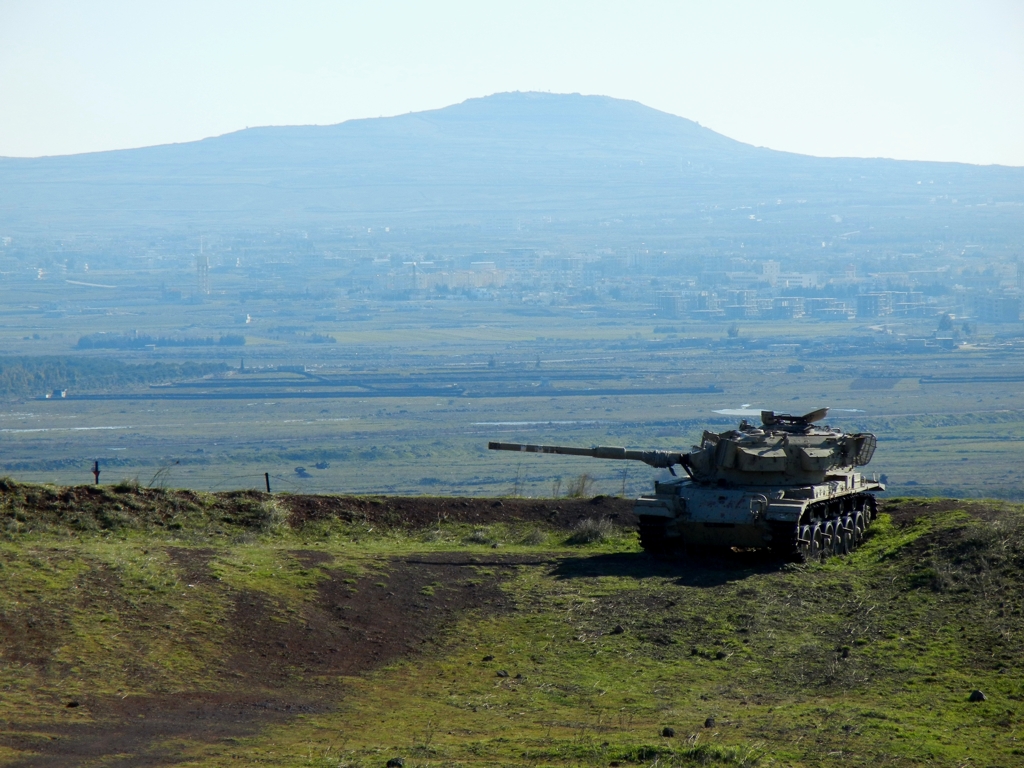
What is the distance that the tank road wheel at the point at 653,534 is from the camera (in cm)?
2125

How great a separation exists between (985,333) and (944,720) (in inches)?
5672

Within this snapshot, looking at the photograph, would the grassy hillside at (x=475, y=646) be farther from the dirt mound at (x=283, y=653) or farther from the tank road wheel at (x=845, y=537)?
the tank road wheel at (x=845, y=537)

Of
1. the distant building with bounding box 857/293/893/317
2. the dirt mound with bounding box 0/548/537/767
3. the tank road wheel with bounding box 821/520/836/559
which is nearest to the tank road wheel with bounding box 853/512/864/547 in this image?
the tank road wheel with bounding box 821/520/836/559

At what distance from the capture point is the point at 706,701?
1450cm

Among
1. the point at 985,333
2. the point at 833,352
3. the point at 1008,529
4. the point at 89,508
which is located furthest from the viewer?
the point at 985,333

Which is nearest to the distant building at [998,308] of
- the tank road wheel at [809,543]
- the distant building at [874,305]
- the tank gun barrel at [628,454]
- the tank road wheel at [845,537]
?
the distant building at [874,305]

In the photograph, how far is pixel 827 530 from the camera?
858 inches

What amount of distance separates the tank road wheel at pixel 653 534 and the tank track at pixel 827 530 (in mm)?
1653

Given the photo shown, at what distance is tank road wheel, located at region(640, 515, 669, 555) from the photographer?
21.2 m

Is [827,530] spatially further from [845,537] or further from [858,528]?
[858,528]

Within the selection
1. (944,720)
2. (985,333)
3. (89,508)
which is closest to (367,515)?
(89,508)

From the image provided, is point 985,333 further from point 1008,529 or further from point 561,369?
point 1008,529

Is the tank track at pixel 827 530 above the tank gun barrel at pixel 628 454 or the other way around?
the other way around

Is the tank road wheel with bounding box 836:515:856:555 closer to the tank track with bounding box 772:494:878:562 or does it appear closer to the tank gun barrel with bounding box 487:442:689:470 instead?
the tank track with bounding box 772:494:878:562
